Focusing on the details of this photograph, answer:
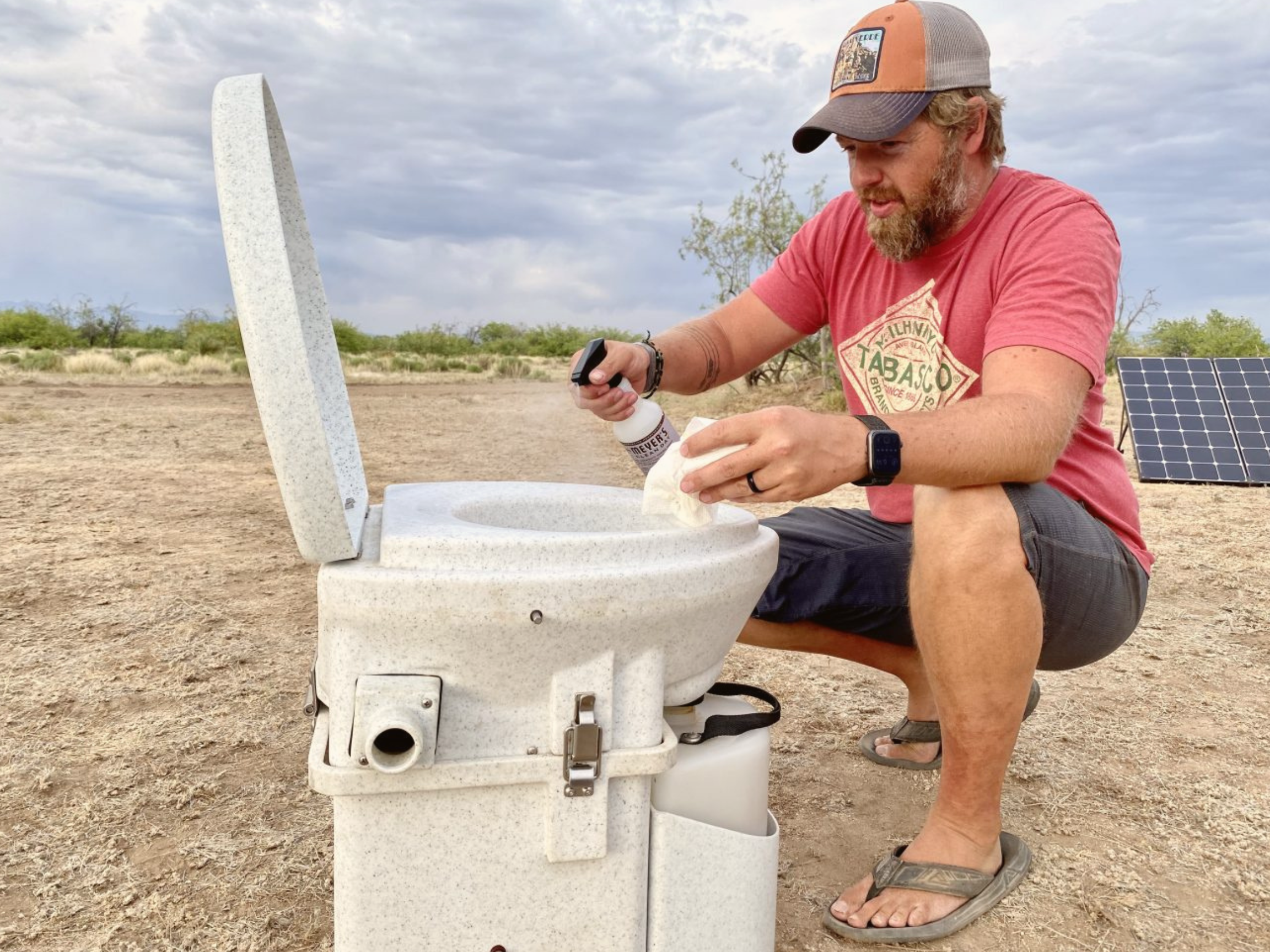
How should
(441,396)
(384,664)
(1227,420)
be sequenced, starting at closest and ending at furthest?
(384,664), (1227,420), (441,396)

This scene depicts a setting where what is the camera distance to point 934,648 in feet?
5.07

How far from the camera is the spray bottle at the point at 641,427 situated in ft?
5.86

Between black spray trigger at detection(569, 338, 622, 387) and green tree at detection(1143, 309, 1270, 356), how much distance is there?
2019 cm

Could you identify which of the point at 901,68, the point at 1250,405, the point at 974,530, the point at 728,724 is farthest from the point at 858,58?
the point at 1250,405

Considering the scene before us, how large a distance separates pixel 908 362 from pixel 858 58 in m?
0.55

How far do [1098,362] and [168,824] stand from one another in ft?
5.75

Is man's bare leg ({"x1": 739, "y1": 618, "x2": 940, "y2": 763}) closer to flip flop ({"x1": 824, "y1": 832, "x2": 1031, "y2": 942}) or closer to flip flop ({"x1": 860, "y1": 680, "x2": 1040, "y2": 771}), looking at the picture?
flip flop ({"x1": 860, "y1": 680, "x2": 1040, "y2": 771})

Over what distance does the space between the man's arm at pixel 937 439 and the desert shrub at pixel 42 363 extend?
15624 millimetres

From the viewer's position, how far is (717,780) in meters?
1.29

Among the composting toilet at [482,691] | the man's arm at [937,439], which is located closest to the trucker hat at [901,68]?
the man's arm at [937,439]

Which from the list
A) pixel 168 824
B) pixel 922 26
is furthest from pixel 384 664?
pixel 922 26

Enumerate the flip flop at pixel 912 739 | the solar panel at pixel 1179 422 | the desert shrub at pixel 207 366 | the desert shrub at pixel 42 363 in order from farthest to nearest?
the desert shrub at pixel 207 366
the desert shrub at pixel 42 363
the solar panel at pixel 1179 422
the flip flop at pixel 912 739

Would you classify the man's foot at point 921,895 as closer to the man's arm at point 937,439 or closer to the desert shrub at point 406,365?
the man's arm at point 937,439

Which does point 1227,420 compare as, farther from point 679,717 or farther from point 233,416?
point 233,416
